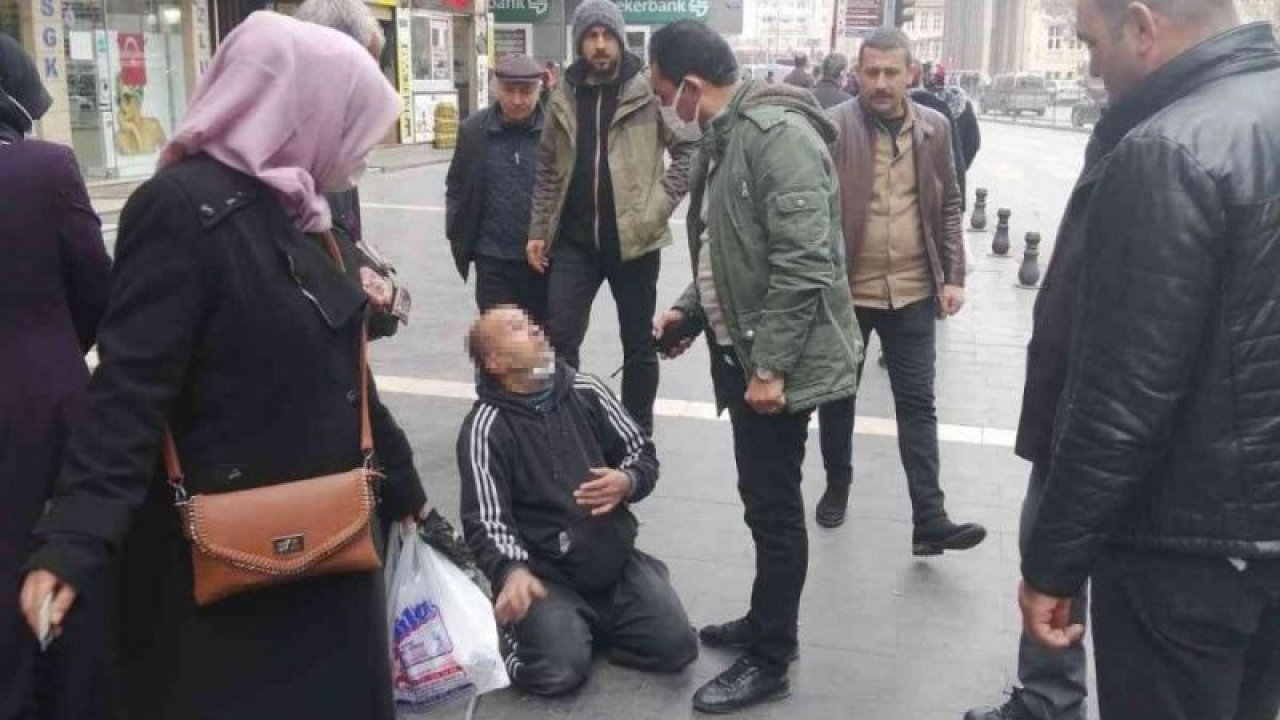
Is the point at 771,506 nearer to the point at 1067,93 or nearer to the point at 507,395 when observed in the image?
the point at 507,395

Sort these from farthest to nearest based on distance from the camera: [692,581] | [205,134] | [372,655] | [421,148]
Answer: [421,148] < [692,581] < [372,655] < [205,134]

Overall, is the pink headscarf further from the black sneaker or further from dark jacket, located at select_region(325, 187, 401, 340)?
the black sneaker

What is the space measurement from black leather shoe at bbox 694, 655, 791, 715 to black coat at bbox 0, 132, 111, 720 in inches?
63.4

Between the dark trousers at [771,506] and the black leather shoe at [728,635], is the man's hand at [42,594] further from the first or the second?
the black leather shoe at [728,635]

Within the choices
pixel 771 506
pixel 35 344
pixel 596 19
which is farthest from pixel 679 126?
pixel 35 344

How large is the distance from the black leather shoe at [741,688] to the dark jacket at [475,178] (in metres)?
2.53

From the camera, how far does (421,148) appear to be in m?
24.9

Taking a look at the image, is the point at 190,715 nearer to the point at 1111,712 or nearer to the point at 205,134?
the point at 205,134

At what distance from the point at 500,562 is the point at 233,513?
4.27 feet

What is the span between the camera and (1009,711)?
3.33 m

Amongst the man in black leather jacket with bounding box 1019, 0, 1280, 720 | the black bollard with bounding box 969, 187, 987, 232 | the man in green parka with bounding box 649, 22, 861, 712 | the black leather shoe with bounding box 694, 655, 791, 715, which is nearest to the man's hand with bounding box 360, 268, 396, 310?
the man in green parka with bounding box 649, 22, 861, 712

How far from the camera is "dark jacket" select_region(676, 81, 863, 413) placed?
125 inches

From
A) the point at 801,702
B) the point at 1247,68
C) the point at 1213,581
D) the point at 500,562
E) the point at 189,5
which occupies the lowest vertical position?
the point at 801,702

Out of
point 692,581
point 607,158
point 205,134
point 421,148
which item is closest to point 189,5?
point 421,148
